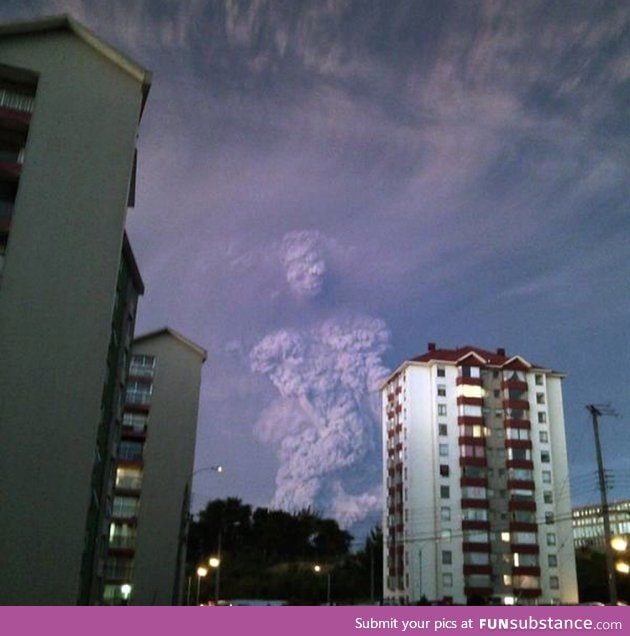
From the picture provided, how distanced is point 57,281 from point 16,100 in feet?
37.1

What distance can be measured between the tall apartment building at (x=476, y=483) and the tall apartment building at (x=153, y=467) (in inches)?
1498

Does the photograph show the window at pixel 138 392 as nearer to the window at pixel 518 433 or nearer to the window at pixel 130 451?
the window at pixel 130 451

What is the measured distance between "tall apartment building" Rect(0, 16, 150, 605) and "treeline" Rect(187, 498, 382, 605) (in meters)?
65.1

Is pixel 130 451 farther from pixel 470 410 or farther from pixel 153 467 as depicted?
pixel 470 410

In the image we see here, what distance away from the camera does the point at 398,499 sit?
342 ft

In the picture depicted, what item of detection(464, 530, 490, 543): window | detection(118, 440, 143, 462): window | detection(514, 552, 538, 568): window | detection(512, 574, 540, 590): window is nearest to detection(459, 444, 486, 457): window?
detection(464, 530, 490, 543): window

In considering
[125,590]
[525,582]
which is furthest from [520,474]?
[125,590]

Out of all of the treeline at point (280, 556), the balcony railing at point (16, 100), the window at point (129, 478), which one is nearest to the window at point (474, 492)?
the treeline at point (280, 556)

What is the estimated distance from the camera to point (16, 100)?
132ft

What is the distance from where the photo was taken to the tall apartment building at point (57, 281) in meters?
33.6

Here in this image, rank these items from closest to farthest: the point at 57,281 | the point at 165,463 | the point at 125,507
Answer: the point at 57,281 → the point at 125,507 → the point at 165,463

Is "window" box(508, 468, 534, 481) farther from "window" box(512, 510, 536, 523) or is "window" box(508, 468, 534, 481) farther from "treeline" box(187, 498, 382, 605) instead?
"treeline" box(187, 498, 382, 605)
